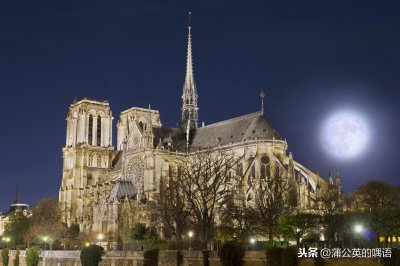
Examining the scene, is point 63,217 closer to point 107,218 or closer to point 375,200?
point 107,218

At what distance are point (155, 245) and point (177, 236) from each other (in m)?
8.00

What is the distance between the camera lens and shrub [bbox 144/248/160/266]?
4828 centimetres

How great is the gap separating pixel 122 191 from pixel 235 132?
1996 cm

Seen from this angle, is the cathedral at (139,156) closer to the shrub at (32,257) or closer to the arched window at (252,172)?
the arched window at (252,172)

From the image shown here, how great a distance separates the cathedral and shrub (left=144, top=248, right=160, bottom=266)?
31.0 meters

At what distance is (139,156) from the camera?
100000 mm

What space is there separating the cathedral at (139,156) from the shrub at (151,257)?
30974mm

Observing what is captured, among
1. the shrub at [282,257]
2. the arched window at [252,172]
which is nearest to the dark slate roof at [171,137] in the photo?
the arched window at [252,172]

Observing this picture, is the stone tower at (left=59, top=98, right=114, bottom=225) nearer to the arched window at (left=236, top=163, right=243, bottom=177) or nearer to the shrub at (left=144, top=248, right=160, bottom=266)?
the arched window at (left=236, top=163, right=243, bottom=177)

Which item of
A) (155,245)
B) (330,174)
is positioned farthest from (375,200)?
(155,245)

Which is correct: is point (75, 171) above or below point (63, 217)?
above

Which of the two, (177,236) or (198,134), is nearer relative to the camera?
(177,236)

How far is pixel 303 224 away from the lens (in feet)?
180

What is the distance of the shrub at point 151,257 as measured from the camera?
48.3m
